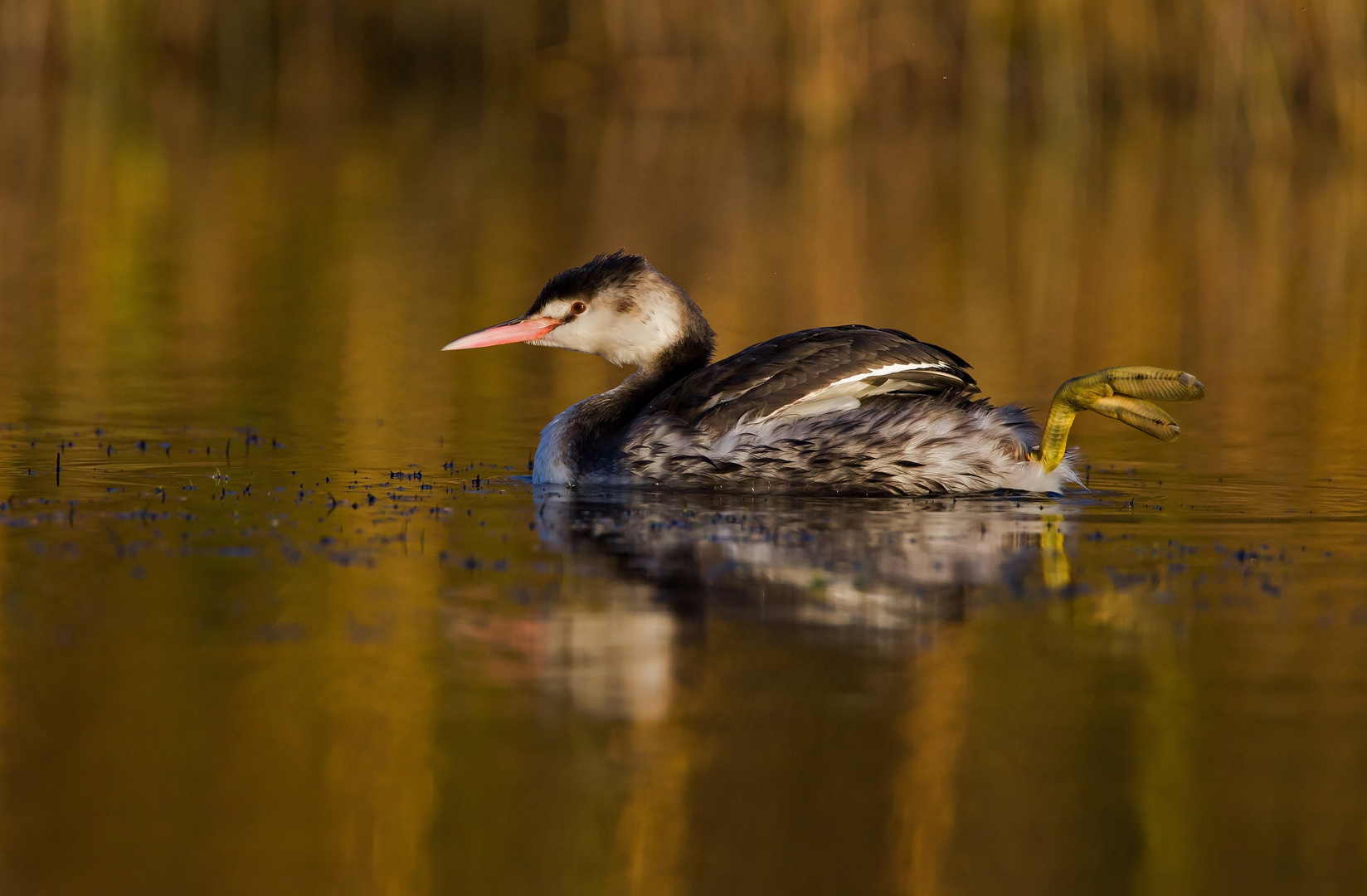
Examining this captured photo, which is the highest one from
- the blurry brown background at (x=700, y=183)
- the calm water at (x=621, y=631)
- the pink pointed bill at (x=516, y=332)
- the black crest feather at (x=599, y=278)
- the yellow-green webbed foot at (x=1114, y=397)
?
the blurry brown background at (x=700, y=183)

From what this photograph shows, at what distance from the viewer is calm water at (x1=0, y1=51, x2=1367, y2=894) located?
3938 millimetres

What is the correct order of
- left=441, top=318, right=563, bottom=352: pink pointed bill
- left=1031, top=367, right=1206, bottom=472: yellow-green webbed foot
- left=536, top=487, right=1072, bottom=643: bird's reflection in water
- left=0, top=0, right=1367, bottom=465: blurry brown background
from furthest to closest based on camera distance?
left=0, top=0, right=1367, bottom=465: blurry brown background
left=441, top=318, right=563, bottom=352: pink pointed bill
left=1031, top=367, right=1206, bottom=472: yellow-green webbed foot
left=536, top=487, right=1072, bottom=643: bird's reflection in water

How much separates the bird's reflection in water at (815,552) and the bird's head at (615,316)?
1055 millimetres

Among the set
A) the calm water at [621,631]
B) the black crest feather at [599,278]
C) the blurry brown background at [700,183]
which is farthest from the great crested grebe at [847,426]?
the blurry brown background at [700,183]

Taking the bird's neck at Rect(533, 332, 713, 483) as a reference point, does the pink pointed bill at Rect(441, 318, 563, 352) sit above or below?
above

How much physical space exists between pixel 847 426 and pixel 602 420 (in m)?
1.18

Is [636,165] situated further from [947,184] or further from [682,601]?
[682,601]

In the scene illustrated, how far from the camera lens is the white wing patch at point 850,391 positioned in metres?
7.54

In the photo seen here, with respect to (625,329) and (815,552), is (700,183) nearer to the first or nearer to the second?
(625,329)

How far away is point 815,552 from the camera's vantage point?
6.45 metres

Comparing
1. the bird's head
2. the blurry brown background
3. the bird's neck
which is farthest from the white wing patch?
the blurry brown background

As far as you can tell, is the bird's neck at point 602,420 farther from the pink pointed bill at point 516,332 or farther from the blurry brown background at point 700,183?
the blurry brown background at point 700,183

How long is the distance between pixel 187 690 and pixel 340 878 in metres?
1.14

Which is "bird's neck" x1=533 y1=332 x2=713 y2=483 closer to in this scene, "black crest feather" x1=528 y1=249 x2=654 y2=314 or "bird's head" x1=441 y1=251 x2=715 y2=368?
"bird's head" x1=441 y1=251 x2=715 y2=368
